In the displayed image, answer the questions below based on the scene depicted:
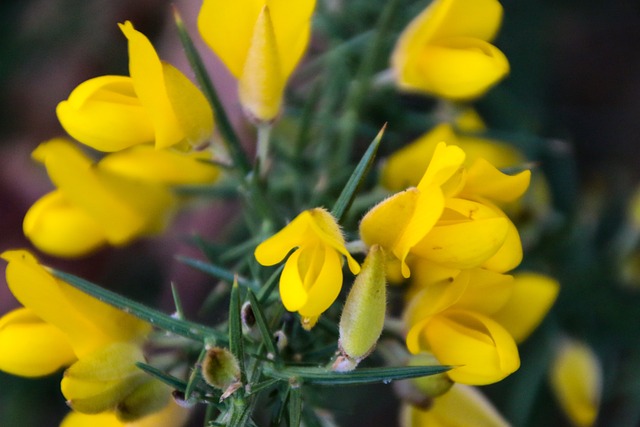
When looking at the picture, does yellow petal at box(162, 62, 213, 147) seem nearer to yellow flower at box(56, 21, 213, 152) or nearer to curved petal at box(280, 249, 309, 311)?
yellow flower at box(56, 21, 213, 152)

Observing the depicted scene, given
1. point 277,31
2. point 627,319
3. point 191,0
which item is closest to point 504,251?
point 277,31

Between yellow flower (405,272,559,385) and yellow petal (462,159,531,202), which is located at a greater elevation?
yellow petal (462,159,531,202)

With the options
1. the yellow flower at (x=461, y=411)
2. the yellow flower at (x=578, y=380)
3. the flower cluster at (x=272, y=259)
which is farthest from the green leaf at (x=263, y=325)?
the yellow flower at (x=578, y=380)

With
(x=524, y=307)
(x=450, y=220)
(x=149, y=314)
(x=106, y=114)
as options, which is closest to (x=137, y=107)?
(x=106, y=114)

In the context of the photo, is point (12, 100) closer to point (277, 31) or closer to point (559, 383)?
point (277, 31)

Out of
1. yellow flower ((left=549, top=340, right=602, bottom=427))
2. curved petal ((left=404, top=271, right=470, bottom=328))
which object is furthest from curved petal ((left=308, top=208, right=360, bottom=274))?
yellow flower ((left=549, top=340, right=602, bottom=427))

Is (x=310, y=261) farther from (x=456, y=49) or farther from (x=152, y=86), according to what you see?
(x=456, y=49)
